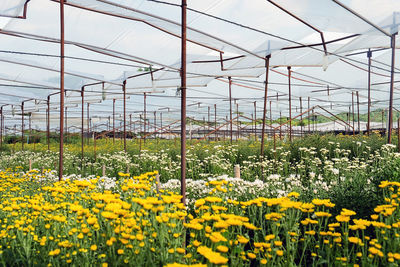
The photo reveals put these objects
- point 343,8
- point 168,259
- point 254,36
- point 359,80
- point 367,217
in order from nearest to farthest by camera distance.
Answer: point 168,259 < point 367,217 < point 343,8 < point 254,36 < point 359,80

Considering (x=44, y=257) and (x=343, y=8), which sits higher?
(x=343, y=8)

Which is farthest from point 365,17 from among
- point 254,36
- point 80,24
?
point 80,24

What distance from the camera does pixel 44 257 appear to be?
2201mm

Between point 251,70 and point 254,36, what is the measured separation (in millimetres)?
2964

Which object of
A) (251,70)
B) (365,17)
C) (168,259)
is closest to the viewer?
(168,259)

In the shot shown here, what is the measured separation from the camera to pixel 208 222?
246 centimetres

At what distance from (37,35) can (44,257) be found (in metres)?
4.81

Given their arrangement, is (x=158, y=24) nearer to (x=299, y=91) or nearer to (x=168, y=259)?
(x=168, y=259)

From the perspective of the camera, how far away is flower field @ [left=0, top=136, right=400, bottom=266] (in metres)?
1.89

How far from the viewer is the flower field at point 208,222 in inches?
74.2

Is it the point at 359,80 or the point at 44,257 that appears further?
the point at 359,80

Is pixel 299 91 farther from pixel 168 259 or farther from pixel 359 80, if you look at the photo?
pixel 168 259

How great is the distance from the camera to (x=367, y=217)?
3045mm

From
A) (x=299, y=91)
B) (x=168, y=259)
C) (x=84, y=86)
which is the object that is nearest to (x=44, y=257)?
(x=168, y=259)
